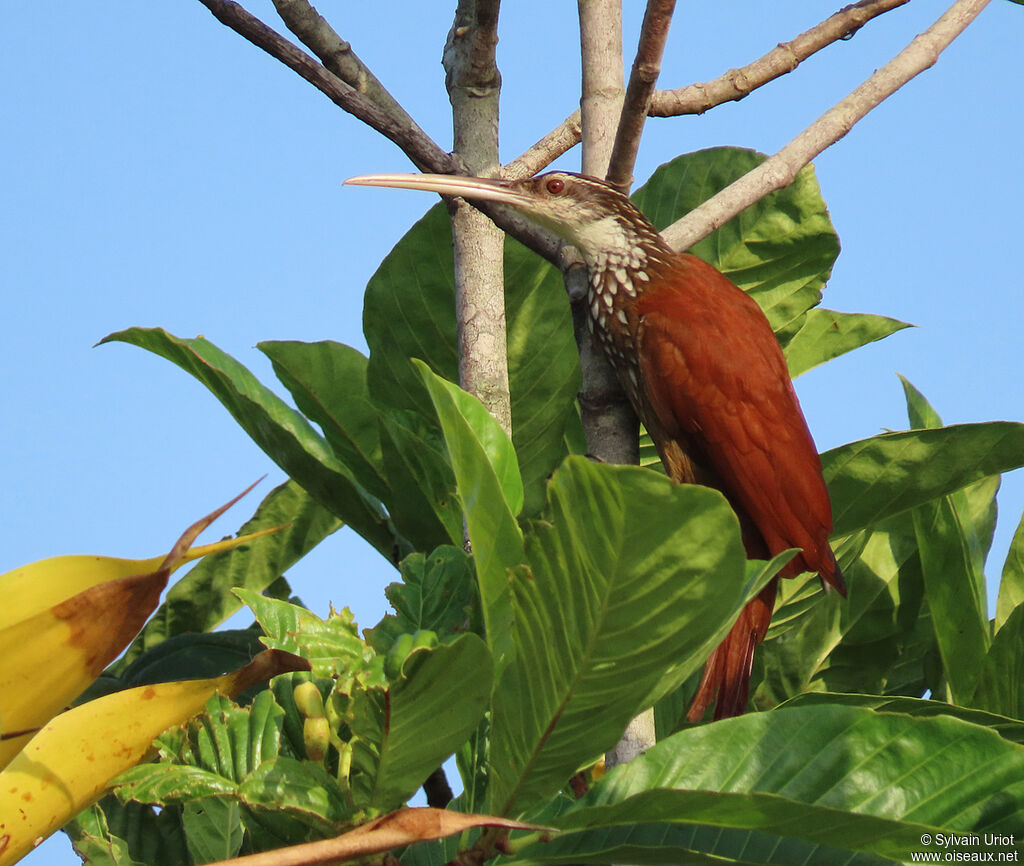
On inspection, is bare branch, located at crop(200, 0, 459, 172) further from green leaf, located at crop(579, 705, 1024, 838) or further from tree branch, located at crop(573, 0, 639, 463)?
green leaf, located at crop(579, 705, 1024, 838)

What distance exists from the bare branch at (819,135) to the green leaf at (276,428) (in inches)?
29.7

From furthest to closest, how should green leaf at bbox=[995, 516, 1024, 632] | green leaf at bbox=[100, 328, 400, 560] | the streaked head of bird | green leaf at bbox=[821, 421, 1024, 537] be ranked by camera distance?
the streaked head of bird < green leaf at bbox=[995, 516, 1024, 632] < green leaf at bbox=[100, 328, 400, 560] < green leaf at bbox=[821, 421, 1024, 537]

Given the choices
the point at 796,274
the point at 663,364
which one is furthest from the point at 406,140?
the point at 796,274

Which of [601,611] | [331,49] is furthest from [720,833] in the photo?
[331,49]

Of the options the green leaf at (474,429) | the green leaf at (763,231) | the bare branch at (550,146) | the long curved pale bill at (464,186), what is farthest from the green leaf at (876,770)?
the bare branch at (550,146)

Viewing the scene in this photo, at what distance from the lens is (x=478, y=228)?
2.13 m

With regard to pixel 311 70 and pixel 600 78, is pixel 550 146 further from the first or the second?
pixel 311 70

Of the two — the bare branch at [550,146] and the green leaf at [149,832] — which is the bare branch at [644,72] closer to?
the bare branch at [550,146]

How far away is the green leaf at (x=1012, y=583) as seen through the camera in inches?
94.7

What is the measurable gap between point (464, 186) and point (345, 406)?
517 millimetres

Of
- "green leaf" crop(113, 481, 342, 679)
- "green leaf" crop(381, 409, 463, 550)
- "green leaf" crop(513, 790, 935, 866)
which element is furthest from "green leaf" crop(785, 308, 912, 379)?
"green leaf" crop(513, 790, 935, 866)

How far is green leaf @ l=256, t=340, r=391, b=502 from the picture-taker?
2.30 metres

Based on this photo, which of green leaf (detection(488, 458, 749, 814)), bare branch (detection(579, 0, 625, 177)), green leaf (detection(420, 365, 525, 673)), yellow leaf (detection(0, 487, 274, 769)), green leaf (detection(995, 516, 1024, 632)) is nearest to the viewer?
green leaf (detection(488, 458, 749, 814))

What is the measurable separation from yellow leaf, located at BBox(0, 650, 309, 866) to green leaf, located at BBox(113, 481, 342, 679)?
1316mm
